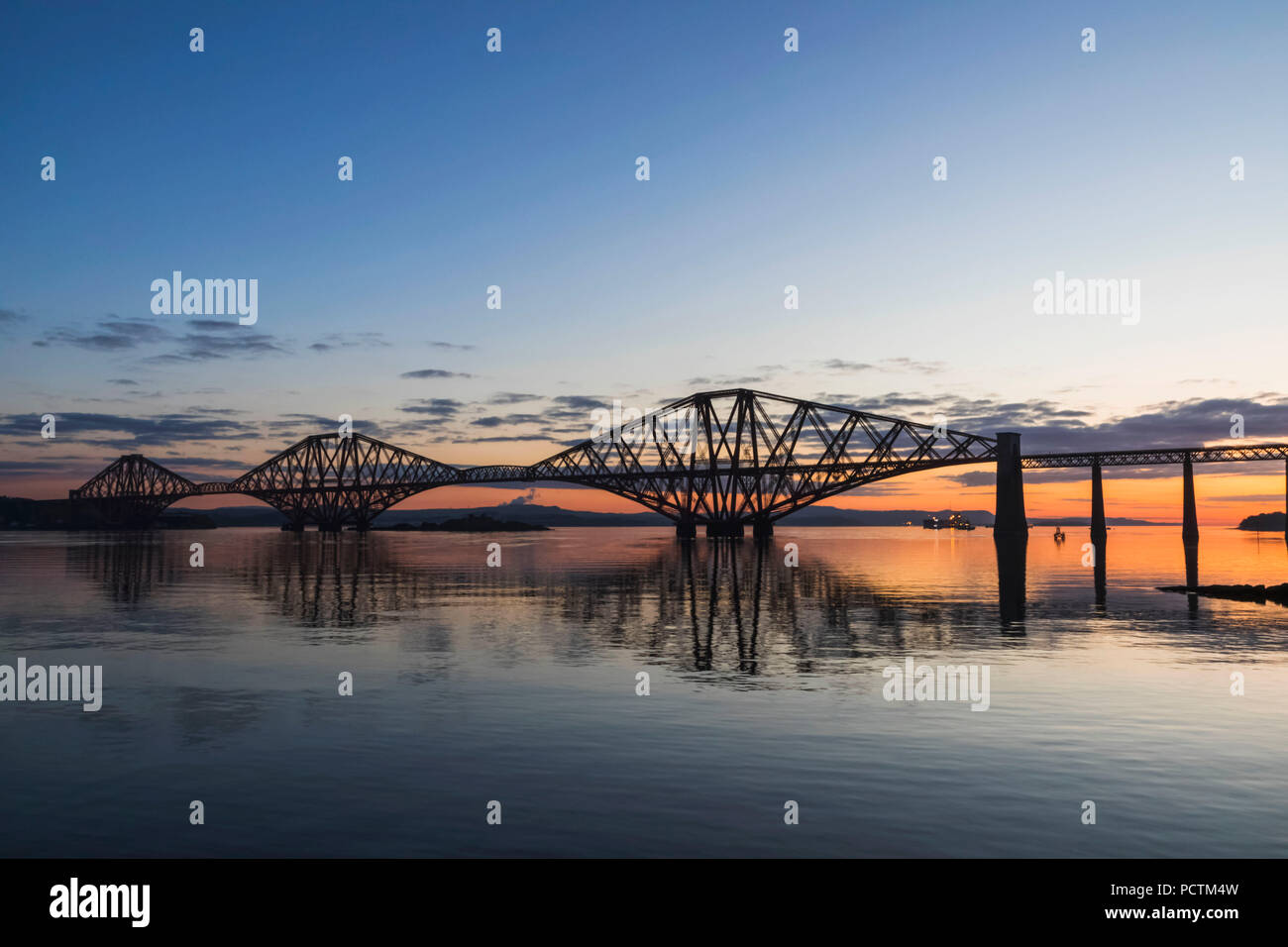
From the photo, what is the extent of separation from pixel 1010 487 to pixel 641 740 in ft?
484

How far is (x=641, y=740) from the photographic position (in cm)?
1722

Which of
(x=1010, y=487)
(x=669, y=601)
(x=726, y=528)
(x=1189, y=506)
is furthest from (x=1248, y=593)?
(x=726, y=528)

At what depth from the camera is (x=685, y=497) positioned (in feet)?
633

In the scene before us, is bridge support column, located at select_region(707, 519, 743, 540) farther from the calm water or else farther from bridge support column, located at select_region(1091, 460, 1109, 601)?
the calm water

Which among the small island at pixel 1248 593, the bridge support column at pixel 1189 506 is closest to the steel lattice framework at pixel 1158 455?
the bridge support column at pixel 1189 506

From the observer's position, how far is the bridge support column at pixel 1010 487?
15112 cm

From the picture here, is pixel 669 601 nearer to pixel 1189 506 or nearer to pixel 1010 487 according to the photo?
pixel 1010 487

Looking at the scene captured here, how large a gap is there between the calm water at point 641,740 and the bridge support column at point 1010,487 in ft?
382

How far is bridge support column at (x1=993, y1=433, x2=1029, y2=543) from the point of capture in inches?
5950

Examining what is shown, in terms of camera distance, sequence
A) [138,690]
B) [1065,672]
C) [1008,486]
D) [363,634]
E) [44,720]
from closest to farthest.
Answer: [44,720] < [138,690] < [1065,672] < [363,634] < [1008,486]
